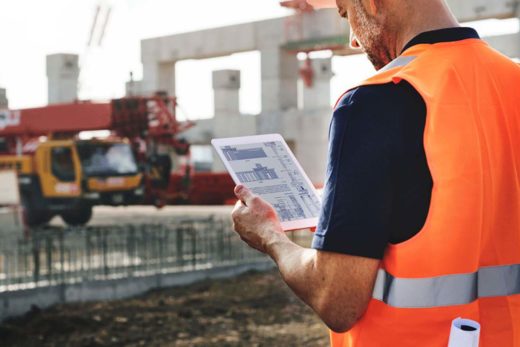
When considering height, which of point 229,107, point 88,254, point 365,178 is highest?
point 365,178

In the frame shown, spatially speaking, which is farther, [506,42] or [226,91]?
[226,91]

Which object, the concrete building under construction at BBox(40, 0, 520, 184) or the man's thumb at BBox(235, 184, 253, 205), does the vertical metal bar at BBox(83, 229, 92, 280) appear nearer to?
the man's thumb at BBox(235, 184, 253, 205)

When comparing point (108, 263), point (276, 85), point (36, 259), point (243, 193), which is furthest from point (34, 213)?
point (243, 193)

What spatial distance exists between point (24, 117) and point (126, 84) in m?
14.0

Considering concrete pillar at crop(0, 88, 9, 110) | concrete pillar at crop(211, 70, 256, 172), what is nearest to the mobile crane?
concrete pillar at crop(0, 88, 9, 110)

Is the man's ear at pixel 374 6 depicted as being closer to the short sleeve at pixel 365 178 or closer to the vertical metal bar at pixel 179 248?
the short sleeve at pixel 365 178

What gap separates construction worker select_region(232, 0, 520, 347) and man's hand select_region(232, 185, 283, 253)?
0.44 feet

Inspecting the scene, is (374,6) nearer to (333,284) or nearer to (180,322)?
(333,284)

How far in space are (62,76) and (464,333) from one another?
1317 inches

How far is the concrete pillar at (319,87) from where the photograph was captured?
3164cm

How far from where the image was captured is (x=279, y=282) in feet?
38.6

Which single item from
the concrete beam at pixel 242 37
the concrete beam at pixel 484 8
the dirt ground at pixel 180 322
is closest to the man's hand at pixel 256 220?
the dirt ground at pixel 180 322

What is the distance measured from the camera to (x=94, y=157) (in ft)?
69.9

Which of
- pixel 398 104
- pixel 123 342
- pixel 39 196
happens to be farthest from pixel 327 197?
pixel 39 196
